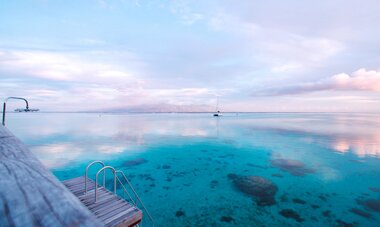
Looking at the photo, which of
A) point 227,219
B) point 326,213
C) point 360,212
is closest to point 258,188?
point 326,213

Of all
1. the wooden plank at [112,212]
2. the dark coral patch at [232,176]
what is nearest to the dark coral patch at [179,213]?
the dark coral patch at [232,176]

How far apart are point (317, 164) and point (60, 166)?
107 ft

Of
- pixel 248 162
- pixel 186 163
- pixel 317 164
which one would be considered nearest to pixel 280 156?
pixel 317 164

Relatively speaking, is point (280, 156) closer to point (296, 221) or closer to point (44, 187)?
point (296, 221)

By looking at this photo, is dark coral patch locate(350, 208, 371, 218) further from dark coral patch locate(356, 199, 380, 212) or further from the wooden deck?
the wooden deck

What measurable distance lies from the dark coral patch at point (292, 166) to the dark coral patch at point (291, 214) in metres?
7.70

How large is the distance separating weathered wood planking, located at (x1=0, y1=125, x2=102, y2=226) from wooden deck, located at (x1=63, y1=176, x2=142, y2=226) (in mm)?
3100

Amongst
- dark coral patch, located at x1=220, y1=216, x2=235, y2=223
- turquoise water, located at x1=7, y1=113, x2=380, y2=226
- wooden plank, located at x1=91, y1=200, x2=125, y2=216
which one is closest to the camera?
wooden plank, located at x1=91, y1=200, x2=125, y2=216

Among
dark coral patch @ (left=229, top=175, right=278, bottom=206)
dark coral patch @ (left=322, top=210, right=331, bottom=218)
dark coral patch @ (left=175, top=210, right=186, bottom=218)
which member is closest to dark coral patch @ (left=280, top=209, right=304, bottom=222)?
dark coral patch @ (left=229, top=175, right=278, bottom=206)

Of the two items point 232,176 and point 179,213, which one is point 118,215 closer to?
point 179,213

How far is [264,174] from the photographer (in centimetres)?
1736

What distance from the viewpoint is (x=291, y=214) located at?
10.8 metres

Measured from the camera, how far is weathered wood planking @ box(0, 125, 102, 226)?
0.85 m

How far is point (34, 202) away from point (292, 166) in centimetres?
2426
